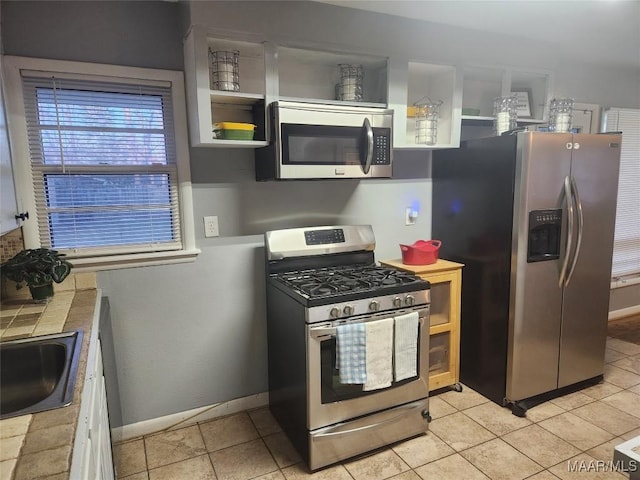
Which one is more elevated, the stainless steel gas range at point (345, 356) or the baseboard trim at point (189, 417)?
the stainless steel gas range at point (345, 356)

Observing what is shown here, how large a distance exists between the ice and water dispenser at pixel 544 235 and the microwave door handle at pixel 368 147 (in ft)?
3.18

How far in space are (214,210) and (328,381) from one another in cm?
114

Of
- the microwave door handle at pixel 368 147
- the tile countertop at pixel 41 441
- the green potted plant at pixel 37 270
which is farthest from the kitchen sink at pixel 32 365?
the microwave door handle at pixel 368 147

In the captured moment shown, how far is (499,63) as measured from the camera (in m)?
2.78

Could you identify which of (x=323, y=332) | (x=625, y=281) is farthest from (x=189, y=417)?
(x=625, y=281)

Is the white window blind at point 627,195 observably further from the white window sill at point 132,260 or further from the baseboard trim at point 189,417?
the white window sill at point 132,260

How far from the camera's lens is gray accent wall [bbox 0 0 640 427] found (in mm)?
2037

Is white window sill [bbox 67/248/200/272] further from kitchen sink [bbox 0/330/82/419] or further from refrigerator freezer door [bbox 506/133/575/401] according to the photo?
refrigerator freezer door [bbox 506/133/575/401]

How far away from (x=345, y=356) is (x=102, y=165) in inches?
61.5

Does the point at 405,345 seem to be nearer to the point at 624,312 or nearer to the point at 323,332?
the point at 323,332

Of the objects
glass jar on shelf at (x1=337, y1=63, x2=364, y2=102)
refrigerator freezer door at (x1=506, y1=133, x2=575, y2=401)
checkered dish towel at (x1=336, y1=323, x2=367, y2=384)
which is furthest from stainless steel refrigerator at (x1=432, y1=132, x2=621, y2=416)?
checkered dish towel at (x1=336, y1=323, x2=367, y2=384)

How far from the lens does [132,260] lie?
222 cm

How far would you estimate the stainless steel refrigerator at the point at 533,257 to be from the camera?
7.90 ft

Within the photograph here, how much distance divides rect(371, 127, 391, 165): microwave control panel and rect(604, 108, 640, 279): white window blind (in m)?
2.65
